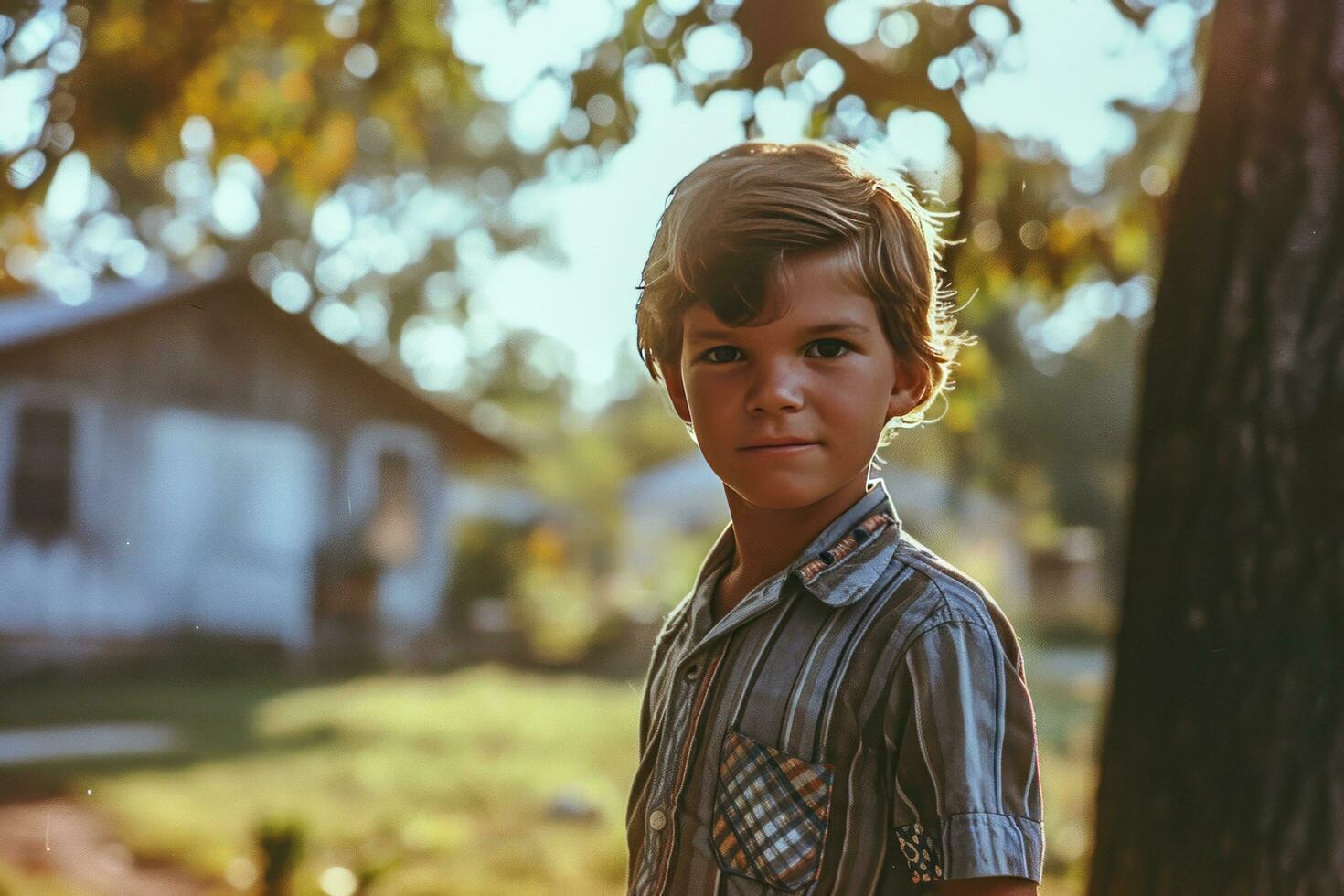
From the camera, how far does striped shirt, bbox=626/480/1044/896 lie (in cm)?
127

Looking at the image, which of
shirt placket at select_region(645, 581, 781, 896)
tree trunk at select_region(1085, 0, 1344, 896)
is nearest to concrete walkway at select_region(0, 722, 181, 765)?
tree trunk at select_region(1085, 0, 1344, 896)

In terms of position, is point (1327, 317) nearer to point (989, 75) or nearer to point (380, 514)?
point (989, 75)

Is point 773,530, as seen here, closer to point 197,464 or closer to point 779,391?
point 779,391

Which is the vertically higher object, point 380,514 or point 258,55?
point 258,55

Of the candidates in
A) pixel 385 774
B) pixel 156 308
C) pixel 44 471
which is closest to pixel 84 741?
pixel 385 774

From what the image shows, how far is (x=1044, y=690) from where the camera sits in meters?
15.8

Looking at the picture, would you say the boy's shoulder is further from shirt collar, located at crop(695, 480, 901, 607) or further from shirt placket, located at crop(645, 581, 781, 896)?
shirt placket, located at crop(645, 581, 781, 896)

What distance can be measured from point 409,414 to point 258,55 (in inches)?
459

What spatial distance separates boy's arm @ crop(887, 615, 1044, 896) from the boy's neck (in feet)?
0.71

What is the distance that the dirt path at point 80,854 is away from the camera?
6316 mm

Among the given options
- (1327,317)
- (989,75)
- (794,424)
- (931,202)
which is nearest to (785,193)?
(794,424)

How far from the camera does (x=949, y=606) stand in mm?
1329

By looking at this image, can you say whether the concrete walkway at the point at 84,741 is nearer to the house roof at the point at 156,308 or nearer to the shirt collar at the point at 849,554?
the house roof at the point at 156,308

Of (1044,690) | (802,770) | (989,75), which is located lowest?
(1044,690)
